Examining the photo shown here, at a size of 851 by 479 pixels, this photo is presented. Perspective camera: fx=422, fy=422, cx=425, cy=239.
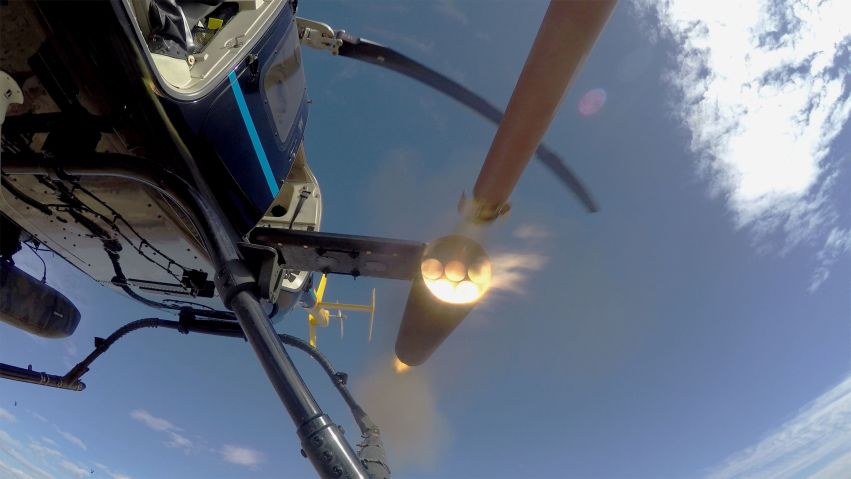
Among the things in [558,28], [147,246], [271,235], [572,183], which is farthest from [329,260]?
[572,183]

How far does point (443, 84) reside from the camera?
4387mm

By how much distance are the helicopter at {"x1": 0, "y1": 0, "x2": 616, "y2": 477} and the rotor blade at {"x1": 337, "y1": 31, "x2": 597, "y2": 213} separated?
2cm

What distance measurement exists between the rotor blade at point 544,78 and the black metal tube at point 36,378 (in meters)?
4.32

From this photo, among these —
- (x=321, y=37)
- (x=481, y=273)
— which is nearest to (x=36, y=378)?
(x=481, y=273)

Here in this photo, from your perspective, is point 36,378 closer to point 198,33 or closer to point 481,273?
point 198,33

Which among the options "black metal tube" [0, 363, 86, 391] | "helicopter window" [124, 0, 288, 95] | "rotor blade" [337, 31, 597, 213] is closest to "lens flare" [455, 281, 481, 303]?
"rotor blade" [337, 31, 597, 213]

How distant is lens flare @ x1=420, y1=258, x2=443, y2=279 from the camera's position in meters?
2.30

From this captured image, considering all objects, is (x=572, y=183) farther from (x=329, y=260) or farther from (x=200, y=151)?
(x=200, y=151)

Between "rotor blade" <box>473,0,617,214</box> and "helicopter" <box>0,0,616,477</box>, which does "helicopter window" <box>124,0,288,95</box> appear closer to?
"helicopter" <box>0,0,616,477</box>

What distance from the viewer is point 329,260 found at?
308 centimetres

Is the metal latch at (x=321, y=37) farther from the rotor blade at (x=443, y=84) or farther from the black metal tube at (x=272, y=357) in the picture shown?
the black metal tube at (x=272, y=357)

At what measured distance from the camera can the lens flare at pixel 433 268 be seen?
230 centimetres

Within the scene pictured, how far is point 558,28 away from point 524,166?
27.0 inches

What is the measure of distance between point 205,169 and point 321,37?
271cm
